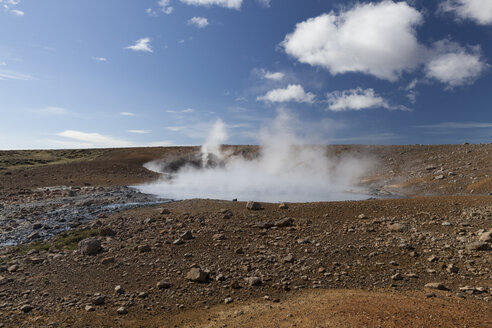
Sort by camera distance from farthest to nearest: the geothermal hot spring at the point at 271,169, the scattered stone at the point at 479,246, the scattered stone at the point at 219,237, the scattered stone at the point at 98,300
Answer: the geothermal hot spring at the point at 271,169 → the scattered stone at the point at 219,237 → the scattered stone at the point at 479,246 → the scattered stone at the point at 98,300

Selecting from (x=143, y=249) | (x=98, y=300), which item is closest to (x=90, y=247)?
(x=143, y=249)

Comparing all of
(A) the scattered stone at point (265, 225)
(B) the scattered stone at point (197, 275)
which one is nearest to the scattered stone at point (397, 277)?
(B) the scattered stone at point (197, 275)

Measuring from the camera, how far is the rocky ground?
6977mm

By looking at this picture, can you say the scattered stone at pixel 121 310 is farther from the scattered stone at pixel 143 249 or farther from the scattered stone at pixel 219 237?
the scattered stone at pixel 219 237

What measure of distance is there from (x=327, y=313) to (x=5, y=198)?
95.3 feet

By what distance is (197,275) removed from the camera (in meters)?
8.54

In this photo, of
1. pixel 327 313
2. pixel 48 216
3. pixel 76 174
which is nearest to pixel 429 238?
pixel 327 313

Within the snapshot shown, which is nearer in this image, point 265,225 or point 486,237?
point 486,237

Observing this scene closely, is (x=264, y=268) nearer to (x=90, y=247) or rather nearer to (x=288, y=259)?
(x=288, y=259)

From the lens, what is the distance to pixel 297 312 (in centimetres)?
685

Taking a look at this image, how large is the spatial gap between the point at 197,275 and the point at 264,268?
2.01 meters

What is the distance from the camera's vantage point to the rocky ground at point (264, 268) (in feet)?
22.9

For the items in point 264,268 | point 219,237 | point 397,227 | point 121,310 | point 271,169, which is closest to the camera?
point 121,310

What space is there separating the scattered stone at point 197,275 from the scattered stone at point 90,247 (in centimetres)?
429
